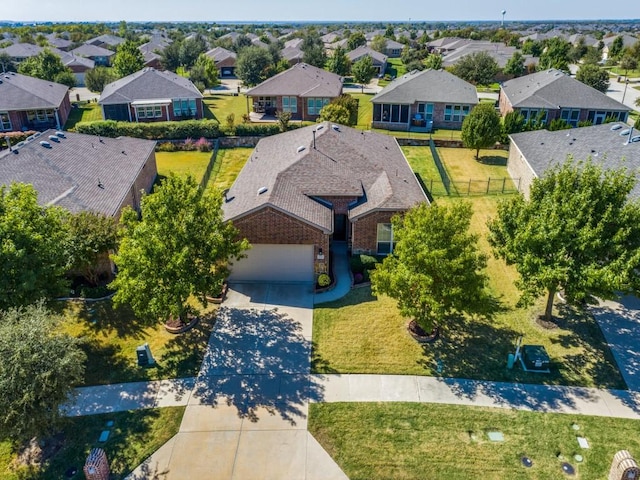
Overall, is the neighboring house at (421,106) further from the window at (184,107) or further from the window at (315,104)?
the window at (184,107)

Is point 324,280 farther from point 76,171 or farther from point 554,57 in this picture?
point 554,57

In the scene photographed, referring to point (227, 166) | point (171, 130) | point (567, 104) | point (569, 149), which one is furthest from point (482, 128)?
point (171, 130)

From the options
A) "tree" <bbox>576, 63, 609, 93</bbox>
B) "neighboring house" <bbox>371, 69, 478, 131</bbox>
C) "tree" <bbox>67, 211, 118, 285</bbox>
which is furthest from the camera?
"tree" <bbox>576, 63, 609, 93</bbox>

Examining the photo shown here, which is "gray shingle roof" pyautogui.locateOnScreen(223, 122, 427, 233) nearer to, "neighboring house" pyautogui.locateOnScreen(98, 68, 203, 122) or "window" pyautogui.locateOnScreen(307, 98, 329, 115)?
"window" pyautogui.locateOnScreen(307, 98, 329, 115)

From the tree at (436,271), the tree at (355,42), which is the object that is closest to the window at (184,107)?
the tree at (436,271)

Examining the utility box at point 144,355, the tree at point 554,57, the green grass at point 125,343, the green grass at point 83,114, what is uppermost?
the tree at point 554,57

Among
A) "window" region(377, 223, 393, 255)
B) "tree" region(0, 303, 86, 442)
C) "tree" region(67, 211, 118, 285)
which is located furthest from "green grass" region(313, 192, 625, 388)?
"tree" region(67, 211, 118, 285)

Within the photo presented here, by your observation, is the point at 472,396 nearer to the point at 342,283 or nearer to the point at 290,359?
the point at 290,359
